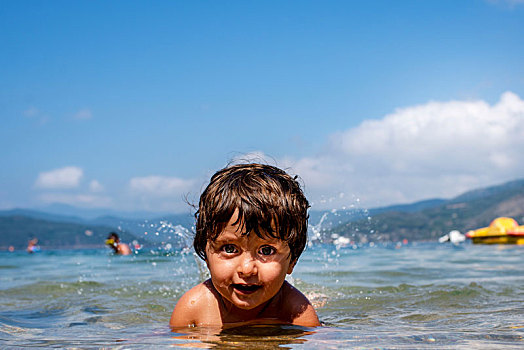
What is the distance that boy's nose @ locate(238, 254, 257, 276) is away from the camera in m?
2.60

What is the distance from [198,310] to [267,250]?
0.77 m

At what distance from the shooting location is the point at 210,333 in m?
2.75

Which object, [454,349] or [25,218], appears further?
[25,218]

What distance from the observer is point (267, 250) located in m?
2.66

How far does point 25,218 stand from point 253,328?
185 metres

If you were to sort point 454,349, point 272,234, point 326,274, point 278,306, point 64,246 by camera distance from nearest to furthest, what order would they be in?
1. point 454,349
2. point 272,234
3. point 278,306
4. point 326,274
5. point 64,246

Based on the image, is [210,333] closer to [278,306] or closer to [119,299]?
[278,306]

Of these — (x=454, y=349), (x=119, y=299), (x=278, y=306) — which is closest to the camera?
(x=454, y=349)

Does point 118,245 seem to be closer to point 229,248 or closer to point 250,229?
point 229,248

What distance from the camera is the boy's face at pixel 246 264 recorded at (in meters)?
2.60

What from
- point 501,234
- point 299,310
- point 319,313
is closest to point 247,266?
point 299,310

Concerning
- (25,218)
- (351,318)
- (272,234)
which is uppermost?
(25,218)

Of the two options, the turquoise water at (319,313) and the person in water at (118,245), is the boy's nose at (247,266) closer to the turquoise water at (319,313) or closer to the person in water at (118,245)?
the turquoise water at (319,313)

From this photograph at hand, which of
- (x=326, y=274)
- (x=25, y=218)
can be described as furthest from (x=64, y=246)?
(x=326, y=274)
